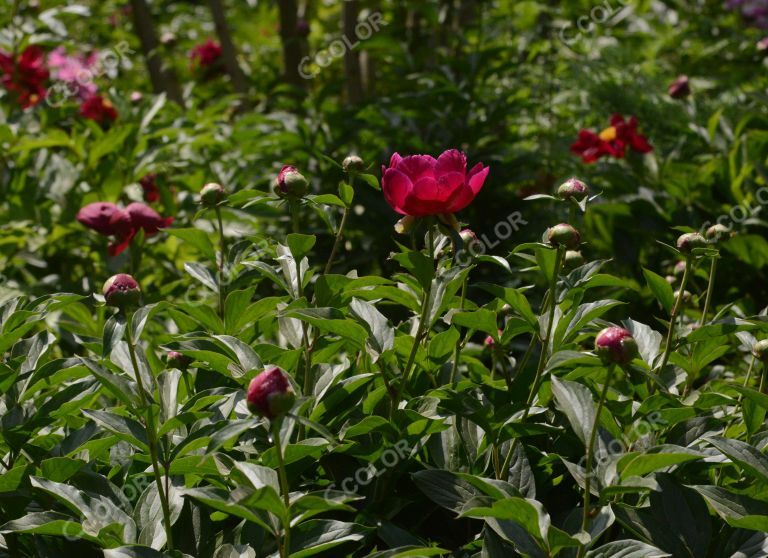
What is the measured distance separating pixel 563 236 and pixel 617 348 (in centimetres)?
23

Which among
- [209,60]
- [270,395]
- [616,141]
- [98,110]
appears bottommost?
[616,141]

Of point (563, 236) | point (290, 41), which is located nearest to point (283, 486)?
point (563, 236)

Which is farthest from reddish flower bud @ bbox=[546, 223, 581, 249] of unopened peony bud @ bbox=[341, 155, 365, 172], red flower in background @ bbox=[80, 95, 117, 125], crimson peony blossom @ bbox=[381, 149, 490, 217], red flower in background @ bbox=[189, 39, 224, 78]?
red flower in background @ bbox=[189, 39, 224, 78]

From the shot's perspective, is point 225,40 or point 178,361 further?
point 225,40

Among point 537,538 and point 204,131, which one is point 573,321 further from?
point 204,131

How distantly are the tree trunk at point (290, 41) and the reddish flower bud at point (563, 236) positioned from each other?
2.88 metres

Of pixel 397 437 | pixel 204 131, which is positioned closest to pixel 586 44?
pixel 204 131

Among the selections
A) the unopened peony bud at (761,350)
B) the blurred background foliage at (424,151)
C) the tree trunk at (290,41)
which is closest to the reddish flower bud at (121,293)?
the unopened peony bud at (761,350)

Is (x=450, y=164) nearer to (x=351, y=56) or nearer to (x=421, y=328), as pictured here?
(x=421, y=328)

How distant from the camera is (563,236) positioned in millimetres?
1234

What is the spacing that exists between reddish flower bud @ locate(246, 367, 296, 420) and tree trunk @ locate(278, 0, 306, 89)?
317cm

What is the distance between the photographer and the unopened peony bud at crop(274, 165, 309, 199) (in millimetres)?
1326

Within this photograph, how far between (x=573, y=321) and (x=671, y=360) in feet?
0.87

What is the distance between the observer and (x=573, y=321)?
133cm
